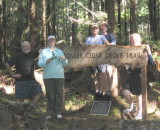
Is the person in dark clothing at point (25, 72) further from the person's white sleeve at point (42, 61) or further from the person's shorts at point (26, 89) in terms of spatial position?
the person's white sleeve at point (42, 61)

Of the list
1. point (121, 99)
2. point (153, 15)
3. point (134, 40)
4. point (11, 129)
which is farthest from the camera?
point (153, 15)

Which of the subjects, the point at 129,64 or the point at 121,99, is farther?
the point at 121,99

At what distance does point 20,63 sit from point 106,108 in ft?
9.17

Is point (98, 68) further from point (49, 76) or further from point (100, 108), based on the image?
point (49, 76)

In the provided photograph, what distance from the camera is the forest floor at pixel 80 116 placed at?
229 inches

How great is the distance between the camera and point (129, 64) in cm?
805

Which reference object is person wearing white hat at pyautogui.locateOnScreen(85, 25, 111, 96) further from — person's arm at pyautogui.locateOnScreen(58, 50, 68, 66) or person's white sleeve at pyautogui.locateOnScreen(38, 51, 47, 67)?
person's white sleeve at pyautogui.locateOnScreen(38, 51, 47, 67)

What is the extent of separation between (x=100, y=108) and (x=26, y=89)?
229 cm

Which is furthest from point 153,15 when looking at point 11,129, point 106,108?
point 11,129

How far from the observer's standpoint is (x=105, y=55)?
26.0 feet

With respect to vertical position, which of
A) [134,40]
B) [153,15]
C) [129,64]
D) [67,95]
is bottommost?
[67,95]

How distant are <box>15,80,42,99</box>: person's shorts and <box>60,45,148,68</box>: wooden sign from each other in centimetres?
102

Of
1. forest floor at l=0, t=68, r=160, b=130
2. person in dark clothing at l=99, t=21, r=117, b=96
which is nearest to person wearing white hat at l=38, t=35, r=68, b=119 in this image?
forest floor at l=0, t=68, r=160, b=130

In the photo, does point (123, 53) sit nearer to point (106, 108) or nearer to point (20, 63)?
point (106, 108)
